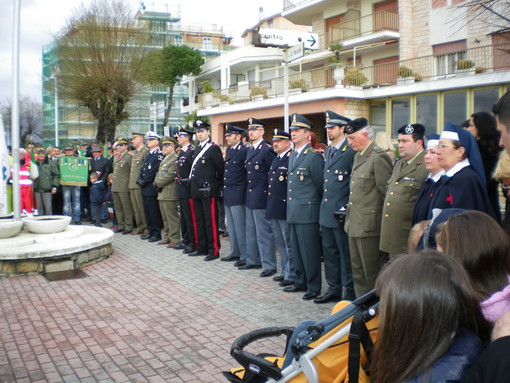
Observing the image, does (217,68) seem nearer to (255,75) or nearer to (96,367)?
(255,75)

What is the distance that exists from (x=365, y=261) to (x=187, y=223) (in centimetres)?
467

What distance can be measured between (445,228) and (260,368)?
1210 mm

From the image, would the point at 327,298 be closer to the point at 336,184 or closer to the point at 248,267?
the point at 336,184

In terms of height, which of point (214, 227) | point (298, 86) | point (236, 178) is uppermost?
point (298, 86)

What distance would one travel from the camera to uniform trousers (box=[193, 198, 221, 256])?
8.80 m

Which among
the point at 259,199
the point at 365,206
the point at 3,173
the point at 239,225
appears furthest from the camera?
the point at 3,173

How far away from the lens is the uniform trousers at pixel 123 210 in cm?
1172

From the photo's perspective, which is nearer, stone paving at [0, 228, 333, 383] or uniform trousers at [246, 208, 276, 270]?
stone paving at [0, 228, 333, 383]

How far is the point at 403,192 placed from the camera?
508cm

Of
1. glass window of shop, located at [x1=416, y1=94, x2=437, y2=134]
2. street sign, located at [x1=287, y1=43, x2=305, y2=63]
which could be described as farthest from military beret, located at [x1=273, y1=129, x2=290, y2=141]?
glass window of shop, located at [x1=416, y1=94, x2=437, y2=134]

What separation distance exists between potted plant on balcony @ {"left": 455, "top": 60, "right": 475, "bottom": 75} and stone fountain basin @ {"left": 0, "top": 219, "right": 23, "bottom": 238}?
1647cm

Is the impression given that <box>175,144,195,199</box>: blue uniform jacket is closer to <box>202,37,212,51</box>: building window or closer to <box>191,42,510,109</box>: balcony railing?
<box>191,42,510,109</box>: balcony railing

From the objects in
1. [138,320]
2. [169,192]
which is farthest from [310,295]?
[169,192]

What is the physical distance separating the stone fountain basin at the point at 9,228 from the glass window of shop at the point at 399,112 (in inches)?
662
